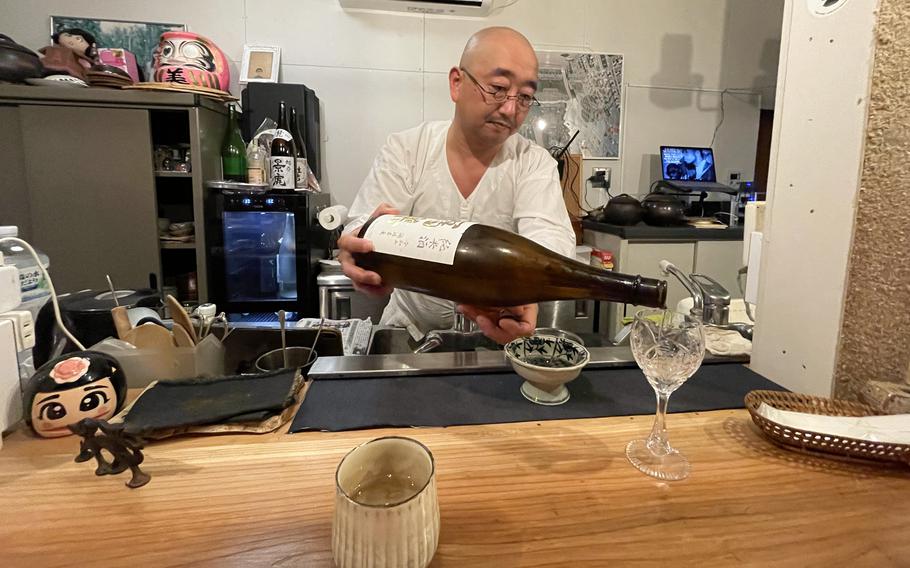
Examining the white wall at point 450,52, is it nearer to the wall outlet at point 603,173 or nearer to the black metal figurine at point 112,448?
the wall outlet at point 603,173

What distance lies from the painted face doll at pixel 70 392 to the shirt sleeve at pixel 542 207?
83 cm

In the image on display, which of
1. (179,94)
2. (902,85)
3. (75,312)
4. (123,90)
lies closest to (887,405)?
(902,85)

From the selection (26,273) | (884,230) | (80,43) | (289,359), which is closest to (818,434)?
(884,230)

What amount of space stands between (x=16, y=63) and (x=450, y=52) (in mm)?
1823

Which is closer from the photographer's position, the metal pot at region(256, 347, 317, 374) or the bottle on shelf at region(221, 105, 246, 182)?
the metal pot at region(256, 347, 317, 374)

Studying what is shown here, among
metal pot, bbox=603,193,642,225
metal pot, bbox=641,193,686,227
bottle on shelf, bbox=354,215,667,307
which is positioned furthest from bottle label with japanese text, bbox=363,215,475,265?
metal pot, bbox=641,193,686,227

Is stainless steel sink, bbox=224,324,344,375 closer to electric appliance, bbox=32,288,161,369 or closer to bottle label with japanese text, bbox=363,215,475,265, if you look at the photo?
electric appliance, bbox=32,288,161,369

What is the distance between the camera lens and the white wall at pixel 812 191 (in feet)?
2.30

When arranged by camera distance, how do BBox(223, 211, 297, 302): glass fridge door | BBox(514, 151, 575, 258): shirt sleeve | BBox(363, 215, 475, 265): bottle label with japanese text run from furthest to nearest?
BBox(223, 211, 297, 302): glass fridge door
BBox(514, 151, 575, 258): shirt sleeve
BBox(363, 215, 475, 265): bottle label with japanese text

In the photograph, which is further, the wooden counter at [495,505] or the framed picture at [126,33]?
the framed picture at [126,33]

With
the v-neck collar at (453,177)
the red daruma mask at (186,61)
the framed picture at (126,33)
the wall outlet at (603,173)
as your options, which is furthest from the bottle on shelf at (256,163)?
the wall outlet at (603,173)

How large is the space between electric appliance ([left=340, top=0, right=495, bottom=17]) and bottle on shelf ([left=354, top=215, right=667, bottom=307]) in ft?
6.77

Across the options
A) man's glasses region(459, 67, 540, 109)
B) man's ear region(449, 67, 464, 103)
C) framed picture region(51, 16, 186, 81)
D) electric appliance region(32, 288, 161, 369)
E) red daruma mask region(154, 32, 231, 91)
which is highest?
framed picture region(51, 16, 186, 81)

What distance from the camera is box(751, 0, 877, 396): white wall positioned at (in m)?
0.70
